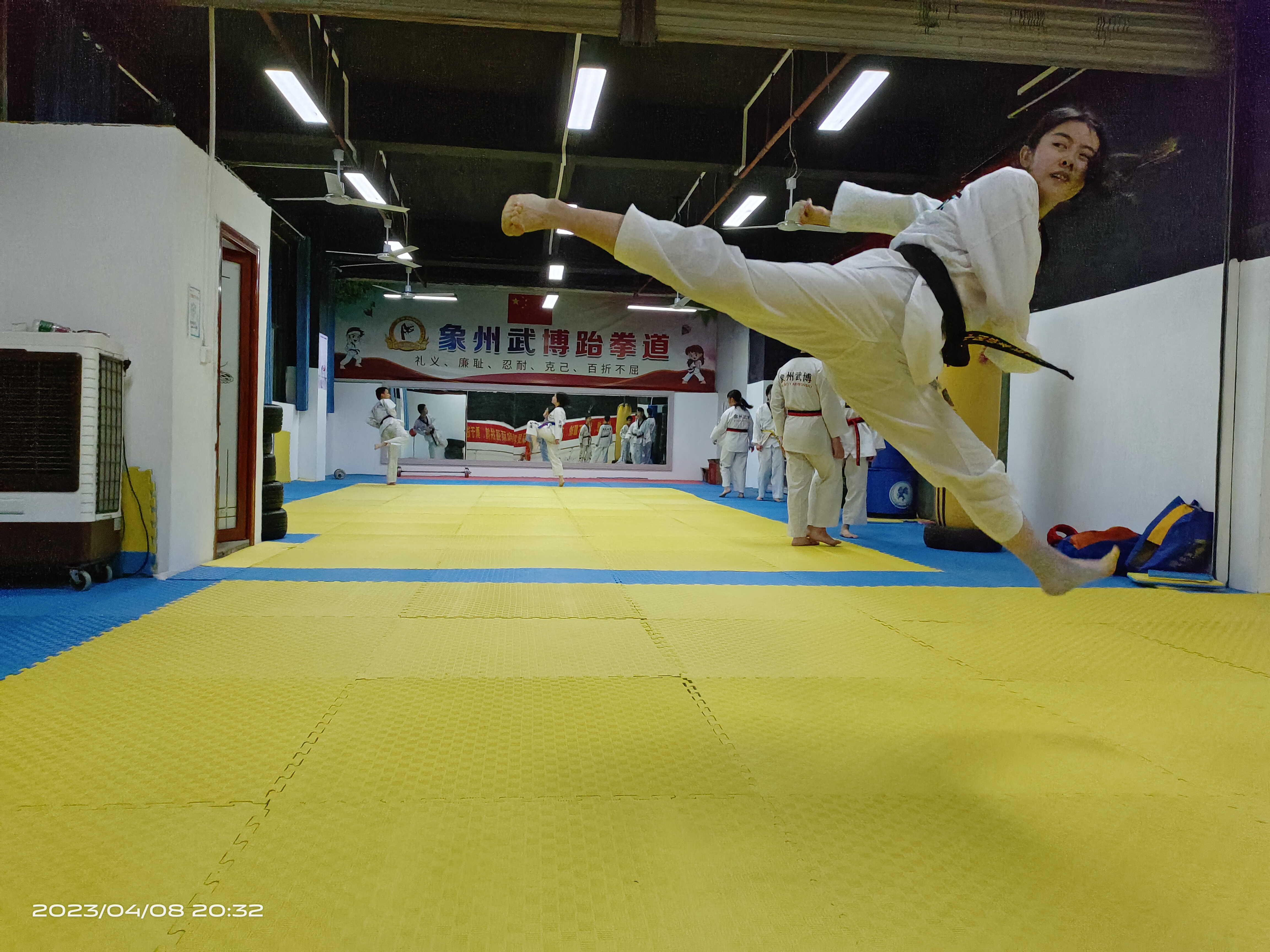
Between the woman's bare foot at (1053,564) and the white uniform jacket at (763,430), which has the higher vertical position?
the white uniform jacket at (763,430)

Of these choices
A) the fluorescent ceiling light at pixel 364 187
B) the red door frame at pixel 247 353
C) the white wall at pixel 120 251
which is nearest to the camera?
the white wall at pixel 120 251

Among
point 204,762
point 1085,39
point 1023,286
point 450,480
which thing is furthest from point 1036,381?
point 450,480

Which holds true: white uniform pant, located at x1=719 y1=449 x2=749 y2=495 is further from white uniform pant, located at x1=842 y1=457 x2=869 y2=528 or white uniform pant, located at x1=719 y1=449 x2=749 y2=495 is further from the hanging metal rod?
white uniform pant, located at x1=842 y1=457 x2=869 y2=528

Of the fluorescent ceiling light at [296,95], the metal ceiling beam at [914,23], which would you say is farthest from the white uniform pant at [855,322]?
the fluorescent ceiling light at [296,95]

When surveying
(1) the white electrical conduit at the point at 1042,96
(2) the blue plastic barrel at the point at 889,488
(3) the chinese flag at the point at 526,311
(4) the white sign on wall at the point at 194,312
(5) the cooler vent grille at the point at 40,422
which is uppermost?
(1) the white electrical conduit at the point at 1042,96

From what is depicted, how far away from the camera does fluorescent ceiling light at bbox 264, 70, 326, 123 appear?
712 cm

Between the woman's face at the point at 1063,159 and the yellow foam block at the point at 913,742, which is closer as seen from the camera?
the yellow foam block at the point at 913,742

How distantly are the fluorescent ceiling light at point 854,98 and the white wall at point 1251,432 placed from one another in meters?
3.19

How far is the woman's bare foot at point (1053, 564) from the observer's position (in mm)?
2547

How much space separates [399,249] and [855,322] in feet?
35.8

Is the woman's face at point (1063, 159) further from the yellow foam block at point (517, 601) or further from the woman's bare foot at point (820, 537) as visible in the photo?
the woman's bare foot at point (820, 537)

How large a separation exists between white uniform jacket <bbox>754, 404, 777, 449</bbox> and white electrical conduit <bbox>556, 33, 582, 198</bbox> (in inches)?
189

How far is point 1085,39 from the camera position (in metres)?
5.21

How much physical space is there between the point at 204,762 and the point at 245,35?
355 inches
